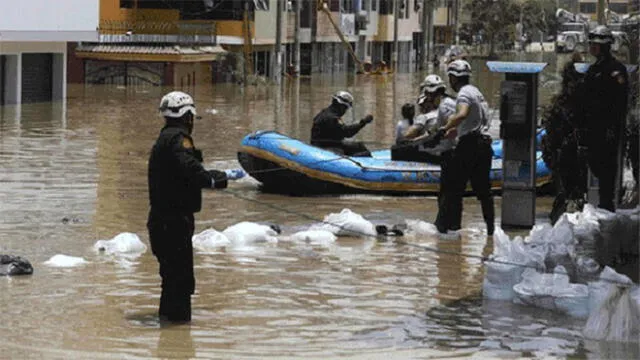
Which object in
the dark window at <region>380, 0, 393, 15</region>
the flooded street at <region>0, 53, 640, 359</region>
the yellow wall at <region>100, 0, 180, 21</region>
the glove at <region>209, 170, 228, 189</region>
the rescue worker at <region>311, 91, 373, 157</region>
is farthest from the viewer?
the dark window at <region>380, 0, 393, 15</region>

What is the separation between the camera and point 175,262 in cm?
1059

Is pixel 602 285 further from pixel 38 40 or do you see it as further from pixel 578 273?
pixel 38 40

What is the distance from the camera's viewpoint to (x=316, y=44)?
78000 mm

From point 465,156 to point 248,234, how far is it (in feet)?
7.55

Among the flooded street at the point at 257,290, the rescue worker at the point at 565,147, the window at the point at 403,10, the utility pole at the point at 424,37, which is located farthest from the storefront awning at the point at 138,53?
the rescue worker at the point at 565,147

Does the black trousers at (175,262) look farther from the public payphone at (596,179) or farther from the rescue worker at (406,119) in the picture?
the rescue worker at (406,119)

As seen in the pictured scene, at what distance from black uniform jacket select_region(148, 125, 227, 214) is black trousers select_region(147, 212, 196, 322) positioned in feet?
0.24

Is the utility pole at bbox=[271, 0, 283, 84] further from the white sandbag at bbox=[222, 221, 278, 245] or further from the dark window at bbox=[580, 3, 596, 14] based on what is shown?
the white sandbag at bbox=[222, 221, 278, 245]

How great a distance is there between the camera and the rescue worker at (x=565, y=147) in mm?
15539

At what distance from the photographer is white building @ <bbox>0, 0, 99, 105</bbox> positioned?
36.2 meters

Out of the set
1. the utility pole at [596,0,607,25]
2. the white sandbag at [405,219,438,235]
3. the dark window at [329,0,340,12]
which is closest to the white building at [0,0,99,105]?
the utility pole at [596,0,607,25]

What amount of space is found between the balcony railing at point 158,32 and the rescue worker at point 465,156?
3980 cm

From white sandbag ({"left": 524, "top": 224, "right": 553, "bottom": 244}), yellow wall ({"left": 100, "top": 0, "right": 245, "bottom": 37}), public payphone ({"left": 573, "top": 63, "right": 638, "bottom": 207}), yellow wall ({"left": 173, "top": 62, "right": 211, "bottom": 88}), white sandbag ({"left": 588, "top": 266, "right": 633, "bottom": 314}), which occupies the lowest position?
yellow wall ({"left": 173, "top": 62, "right": 211, "bottom": 88})

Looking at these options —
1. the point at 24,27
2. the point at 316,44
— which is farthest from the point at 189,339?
the point at 316,44
